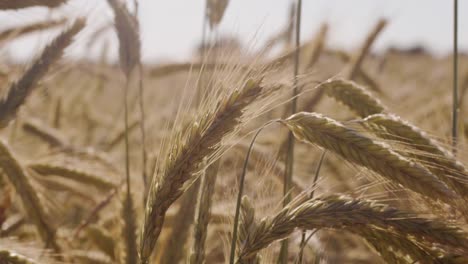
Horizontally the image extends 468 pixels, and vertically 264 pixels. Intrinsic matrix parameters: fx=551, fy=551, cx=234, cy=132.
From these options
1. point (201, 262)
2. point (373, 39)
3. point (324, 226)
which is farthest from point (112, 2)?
point (373, 39)

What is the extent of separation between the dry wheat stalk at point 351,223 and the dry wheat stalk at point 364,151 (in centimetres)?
6

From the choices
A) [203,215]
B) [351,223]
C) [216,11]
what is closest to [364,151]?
[351,223]

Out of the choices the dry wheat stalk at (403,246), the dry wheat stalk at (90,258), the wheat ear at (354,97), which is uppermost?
the wheat ear at (354,97)

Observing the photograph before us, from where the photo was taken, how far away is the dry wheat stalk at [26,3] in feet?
4.57

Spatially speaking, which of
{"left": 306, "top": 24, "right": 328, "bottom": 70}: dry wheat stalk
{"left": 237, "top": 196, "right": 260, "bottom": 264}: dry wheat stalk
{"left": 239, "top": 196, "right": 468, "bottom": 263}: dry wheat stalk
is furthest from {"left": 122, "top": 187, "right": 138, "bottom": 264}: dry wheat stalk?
{"left": 306, "top": 24, "right": 328, "bottom": 70}: dry wheat stalk

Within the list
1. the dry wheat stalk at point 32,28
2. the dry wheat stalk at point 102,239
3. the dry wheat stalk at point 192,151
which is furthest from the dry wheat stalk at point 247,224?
the dry wheat stalk at point 32,28

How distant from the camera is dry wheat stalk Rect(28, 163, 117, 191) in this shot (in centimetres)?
177

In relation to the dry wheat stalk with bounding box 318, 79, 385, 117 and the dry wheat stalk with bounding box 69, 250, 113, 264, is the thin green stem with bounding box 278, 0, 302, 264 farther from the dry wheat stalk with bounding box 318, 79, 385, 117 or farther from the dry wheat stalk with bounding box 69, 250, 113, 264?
the dry wheat stalk with bounding box 69, 250, 113, 264

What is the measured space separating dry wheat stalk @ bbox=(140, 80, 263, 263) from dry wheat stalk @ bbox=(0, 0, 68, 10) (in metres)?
0.68

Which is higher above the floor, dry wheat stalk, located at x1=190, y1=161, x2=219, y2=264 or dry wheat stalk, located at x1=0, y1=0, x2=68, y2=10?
dry wheat stalk, located at x1=0, y1=0, x2=68, y2=10

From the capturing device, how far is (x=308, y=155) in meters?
2.56

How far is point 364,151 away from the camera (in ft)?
3.32

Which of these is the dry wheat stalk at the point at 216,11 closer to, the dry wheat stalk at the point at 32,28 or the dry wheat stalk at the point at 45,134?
the dry wheat stalk at the point at 32,28

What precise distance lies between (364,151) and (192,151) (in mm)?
317
